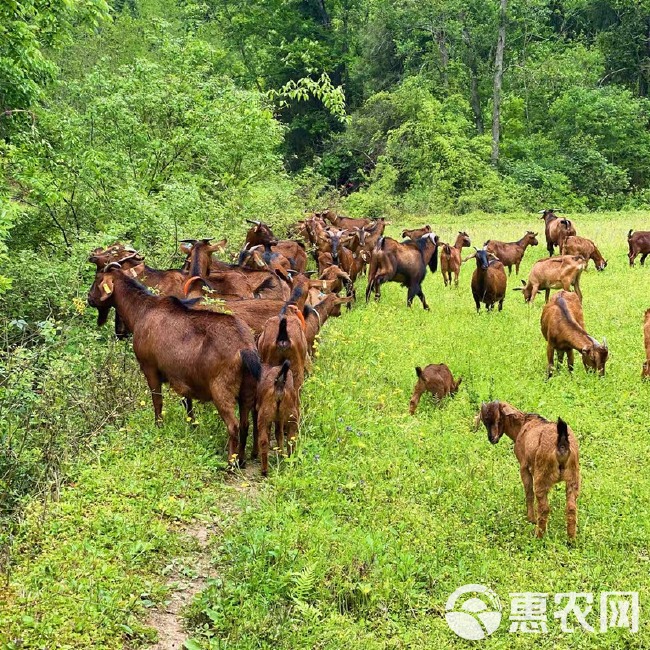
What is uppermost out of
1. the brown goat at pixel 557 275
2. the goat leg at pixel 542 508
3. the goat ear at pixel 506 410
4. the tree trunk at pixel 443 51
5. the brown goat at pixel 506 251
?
the tree trunk at pixel 443 51

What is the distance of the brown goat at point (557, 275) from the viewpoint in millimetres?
13344

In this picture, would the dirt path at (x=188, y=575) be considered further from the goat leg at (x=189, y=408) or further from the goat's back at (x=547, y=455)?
the goat's back at (x=547, y=455)

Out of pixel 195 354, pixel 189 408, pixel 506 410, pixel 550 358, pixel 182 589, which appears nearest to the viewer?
pixel 182 589

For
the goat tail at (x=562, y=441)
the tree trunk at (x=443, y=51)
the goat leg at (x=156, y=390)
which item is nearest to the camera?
the goat tail at (x=562, y=441)

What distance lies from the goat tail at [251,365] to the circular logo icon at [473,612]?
2589mm

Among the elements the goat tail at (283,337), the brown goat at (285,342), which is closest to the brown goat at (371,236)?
the brown goat at (285,342)

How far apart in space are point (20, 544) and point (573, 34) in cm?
4576

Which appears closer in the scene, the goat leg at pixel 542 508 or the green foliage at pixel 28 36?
the goat leg at pixel 542 508

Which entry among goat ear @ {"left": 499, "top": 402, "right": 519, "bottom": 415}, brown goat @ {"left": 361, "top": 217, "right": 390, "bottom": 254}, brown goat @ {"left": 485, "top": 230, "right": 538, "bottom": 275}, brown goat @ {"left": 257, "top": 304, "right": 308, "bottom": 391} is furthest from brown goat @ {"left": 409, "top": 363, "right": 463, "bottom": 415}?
brown goat @ {"left": 485, "top": 230, "right": 538, "bottom": 275}

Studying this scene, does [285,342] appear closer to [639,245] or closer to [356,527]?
[356,527]

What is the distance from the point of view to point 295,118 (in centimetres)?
3991

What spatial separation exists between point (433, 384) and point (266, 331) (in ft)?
7.70

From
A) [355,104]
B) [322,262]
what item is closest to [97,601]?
[322,262]

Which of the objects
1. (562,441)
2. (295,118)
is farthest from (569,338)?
(295,118)
